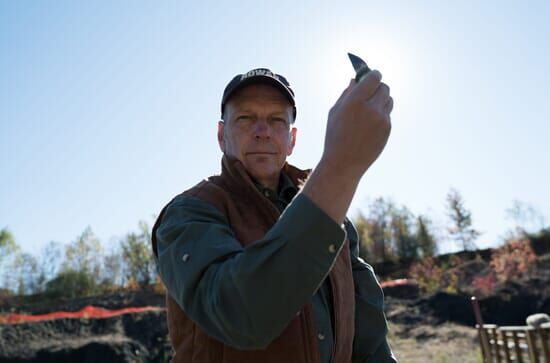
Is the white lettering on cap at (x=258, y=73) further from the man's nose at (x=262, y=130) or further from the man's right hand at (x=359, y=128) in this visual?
the man's right hand at (x=359, y=128)

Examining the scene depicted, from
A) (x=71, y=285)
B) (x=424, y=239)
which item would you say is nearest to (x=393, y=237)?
(x=424, y=239)

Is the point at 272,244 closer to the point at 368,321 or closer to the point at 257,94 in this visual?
the point at 257,94

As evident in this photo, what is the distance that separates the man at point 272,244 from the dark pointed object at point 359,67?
0.16 feet

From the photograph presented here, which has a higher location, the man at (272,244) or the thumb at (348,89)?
the thumb at (348,89)

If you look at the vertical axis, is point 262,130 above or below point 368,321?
above

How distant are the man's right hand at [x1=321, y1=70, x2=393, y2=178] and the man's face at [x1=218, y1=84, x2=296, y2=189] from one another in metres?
0.69

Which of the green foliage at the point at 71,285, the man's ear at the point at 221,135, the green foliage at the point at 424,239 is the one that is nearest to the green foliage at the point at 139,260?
the green foliage at the point at 71,285

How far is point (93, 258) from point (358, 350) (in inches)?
1890

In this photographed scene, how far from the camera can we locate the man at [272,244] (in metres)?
0.90

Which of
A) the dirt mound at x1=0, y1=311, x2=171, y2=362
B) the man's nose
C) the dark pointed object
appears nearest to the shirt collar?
the man's nose

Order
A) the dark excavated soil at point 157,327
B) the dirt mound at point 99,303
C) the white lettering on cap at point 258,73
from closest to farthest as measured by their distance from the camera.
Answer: the white lettering on cap at point 258,73 → the dark excavated soil at point 157,327 → the dirt mound at point 99,303

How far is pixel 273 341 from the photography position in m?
1.22

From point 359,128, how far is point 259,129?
0.75 metres

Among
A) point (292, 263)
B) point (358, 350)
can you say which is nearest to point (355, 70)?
point (292, 263)
